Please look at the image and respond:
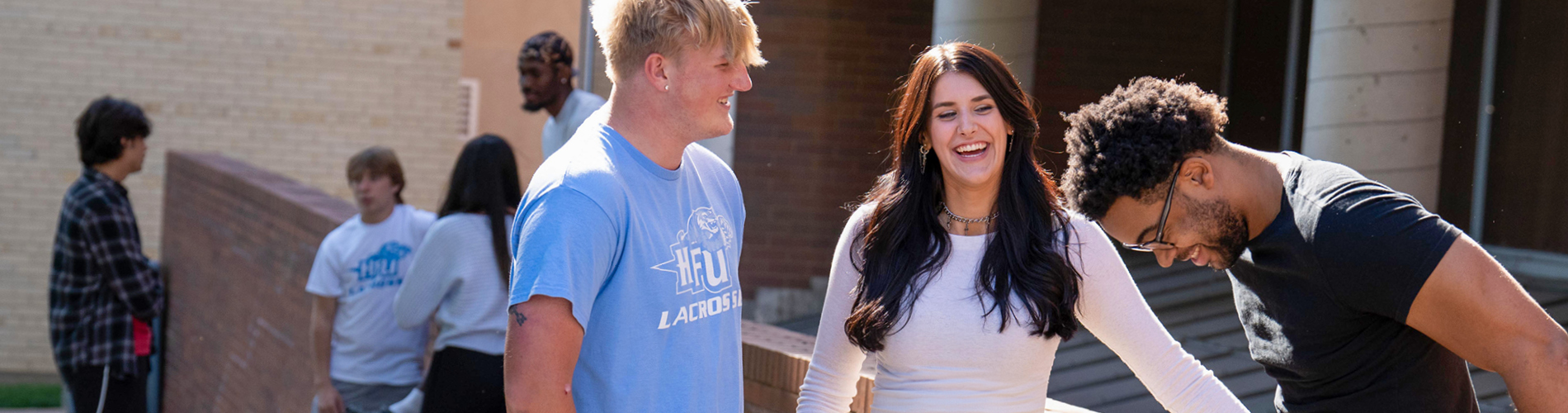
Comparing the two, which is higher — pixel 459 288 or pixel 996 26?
pixel 996 26

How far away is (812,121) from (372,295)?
141 inches

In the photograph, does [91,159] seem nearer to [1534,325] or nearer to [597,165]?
[597,165]

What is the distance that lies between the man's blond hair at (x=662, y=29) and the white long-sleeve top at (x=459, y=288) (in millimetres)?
1968

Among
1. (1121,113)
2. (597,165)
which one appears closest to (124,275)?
(597,165)

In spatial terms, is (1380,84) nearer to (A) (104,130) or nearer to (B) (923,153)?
(B) (923,153)

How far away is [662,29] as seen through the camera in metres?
2.00

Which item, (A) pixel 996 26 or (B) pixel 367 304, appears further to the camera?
(A) pixel 996 26

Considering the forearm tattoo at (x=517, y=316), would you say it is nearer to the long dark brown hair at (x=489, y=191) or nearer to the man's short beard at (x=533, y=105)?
the long dark brown hair at (x=489, y=191)

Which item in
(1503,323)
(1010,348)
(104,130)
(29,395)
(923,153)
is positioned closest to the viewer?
(1503,323)

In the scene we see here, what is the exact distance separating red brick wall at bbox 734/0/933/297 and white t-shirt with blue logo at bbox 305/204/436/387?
121 inches

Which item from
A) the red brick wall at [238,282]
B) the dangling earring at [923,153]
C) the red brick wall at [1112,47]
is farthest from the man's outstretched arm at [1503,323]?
the red brick wall at [1112,47]

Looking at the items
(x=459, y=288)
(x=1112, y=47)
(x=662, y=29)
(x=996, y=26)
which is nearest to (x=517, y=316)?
(x=662, y=29)

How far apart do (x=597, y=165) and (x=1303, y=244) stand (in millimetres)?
1151

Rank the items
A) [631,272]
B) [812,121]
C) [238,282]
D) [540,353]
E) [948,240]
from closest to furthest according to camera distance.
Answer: [540,353], [631,272], [948,240], [238,282], [812,121]
